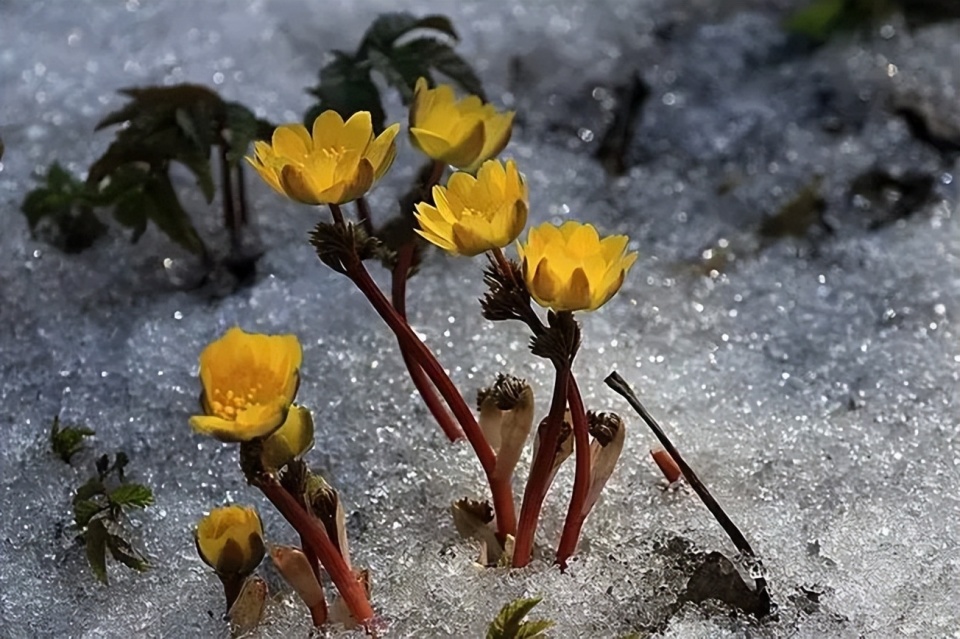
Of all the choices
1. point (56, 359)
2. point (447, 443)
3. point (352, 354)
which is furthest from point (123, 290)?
point (447, 443)

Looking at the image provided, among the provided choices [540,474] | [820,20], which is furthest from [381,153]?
[820,20]

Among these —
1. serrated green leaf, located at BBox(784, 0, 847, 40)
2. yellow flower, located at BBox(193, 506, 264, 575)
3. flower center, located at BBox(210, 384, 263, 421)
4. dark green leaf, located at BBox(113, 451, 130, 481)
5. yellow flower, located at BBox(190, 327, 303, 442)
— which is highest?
yellow flower, located at BBox(190, 327, 303, 442)

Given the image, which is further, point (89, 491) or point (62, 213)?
point (62, 213)

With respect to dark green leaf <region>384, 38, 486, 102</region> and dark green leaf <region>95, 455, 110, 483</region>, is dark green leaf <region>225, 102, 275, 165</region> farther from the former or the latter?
dark green leaf <region>95, 455, 110, 483</region>

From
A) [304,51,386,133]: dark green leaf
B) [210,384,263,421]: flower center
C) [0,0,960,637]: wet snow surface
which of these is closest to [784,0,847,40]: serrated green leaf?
[0,0,960,637]: wet snow surface

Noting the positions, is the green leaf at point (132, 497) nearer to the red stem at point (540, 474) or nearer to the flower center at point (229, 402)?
the flower center at point (229, 402)

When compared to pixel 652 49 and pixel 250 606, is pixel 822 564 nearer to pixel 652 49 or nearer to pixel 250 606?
pixel 250 606

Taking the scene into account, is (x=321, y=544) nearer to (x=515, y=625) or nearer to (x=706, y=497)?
(x=515, y=625)
